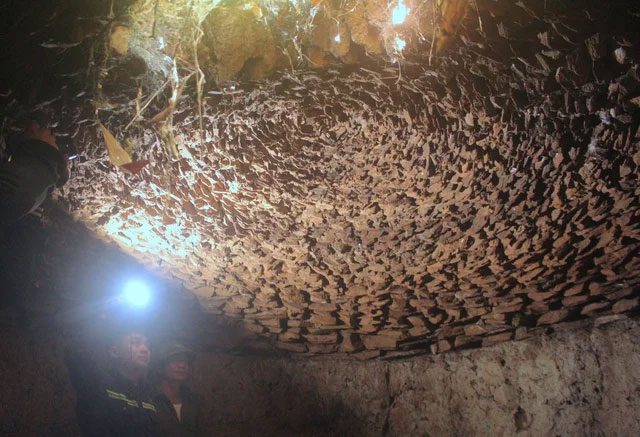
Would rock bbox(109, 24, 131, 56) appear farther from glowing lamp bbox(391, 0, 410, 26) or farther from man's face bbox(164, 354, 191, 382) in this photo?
man's face bbox(164, 354, 191, 382)

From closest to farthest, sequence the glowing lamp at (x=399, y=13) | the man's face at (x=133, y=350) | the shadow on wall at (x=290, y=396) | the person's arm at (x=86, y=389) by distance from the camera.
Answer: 1. the glowing lamp at (x=399, y=13)
2. the person's arm at (x=86, y=389)
3. the shadow on wall at (x=290, y=396)
4. the man's face at (x=133, y=350)

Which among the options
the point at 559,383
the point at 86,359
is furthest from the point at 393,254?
the point at 86,359

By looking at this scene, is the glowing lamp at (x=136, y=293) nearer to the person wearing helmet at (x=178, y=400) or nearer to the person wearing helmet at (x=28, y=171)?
the person wearing helmet at (x=178, y=400)

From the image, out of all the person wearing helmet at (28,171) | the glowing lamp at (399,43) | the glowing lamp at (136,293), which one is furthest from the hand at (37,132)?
the glowing lamp at (399,43)

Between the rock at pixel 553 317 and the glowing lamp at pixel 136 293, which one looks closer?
the rock at pixel 553 317

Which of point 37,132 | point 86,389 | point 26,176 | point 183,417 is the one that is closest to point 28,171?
point 26,176

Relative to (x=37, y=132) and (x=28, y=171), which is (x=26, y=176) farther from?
(x=37, y=132)

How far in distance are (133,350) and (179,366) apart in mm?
261

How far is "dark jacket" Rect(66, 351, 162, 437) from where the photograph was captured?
188 cm

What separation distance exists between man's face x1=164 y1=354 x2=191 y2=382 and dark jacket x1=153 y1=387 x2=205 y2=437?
9 cm

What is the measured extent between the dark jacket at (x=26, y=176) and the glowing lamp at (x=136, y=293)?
66cm

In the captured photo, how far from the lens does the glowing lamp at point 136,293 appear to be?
170 centimetres

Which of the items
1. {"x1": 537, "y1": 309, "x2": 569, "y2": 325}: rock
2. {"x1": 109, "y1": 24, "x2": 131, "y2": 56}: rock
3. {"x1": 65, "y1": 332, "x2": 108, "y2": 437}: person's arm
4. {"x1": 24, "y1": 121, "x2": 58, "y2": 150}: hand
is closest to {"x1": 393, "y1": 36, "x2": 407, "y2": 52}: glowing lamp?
{"x1": 109, "y1": 24, "x2": 131, "y2": 56}: rock

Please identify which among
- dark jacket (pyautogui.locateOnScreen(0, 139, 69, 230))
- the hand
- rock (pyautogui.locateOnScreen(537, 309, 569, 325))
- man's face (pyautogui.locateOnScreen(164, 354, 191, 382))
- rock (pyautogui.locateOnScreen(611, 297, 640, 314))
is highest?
the hand
